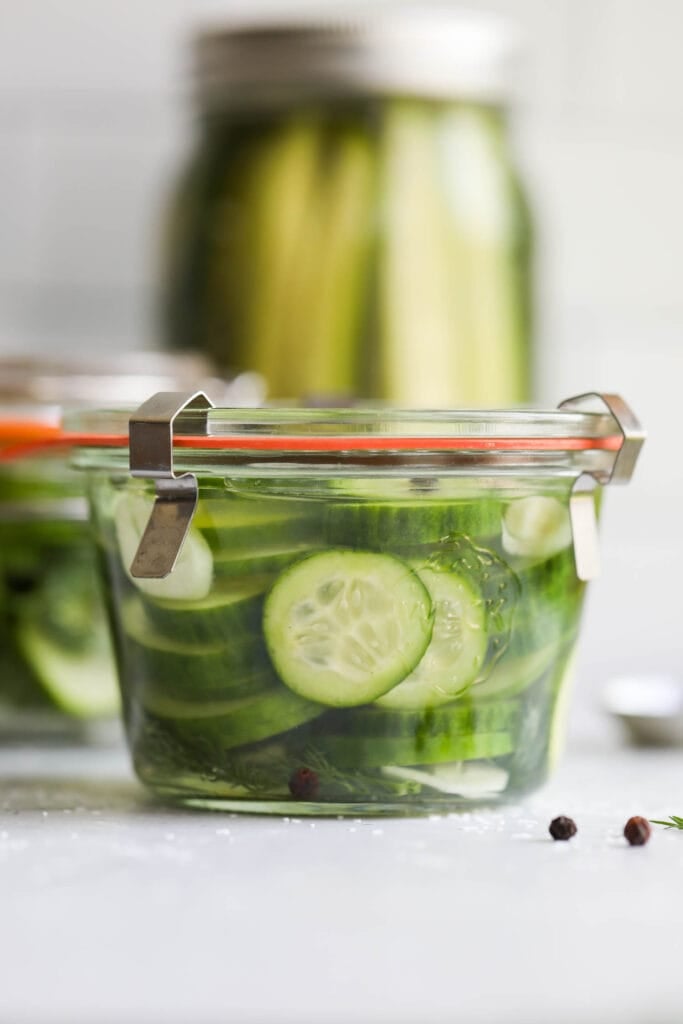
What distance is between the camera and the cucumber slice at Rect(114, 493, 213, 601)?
71 cm

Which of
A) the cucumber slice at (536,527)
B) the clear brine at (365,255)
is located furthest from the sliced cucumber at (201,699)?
the clear brine at (365,255)

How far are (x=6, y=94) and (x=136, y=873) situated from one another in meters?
0.88

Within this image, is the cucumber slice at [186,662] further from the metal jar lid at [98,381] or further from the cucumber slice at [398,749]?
the metal jar lid at [98,381]

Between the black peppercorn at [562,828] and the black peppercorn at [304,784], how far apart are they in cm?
11

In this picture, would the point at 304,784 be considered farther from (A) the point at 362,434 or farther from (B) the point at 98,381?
(B) the point at 98,381

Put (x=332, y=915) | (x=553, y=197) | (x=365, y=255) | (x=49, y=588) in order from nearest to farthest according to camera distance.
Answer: (x=332, y=915) < (x=49, y=588) < (x=365, y=255) < (x=553, y=197)

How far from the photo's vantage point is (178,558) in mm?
717

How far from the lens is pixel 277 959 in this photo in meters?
0.51

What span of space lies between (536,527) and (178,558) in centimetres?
17

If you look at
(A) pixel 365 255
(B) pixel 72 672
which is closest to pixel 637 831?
(B) pixel 72 672

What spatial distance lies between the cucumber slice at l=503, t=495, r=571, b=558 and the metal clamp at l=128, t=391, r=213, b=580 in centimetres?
15

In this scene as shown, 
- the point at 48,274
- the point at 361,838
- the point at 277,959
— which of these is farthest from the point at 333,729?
the point at 48,274

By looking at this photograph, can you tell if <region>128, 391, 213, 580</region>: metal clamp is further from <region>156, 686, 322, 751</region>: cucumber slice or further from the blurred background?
the blurred background

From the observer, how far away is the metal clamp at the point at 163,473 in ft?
2.23
